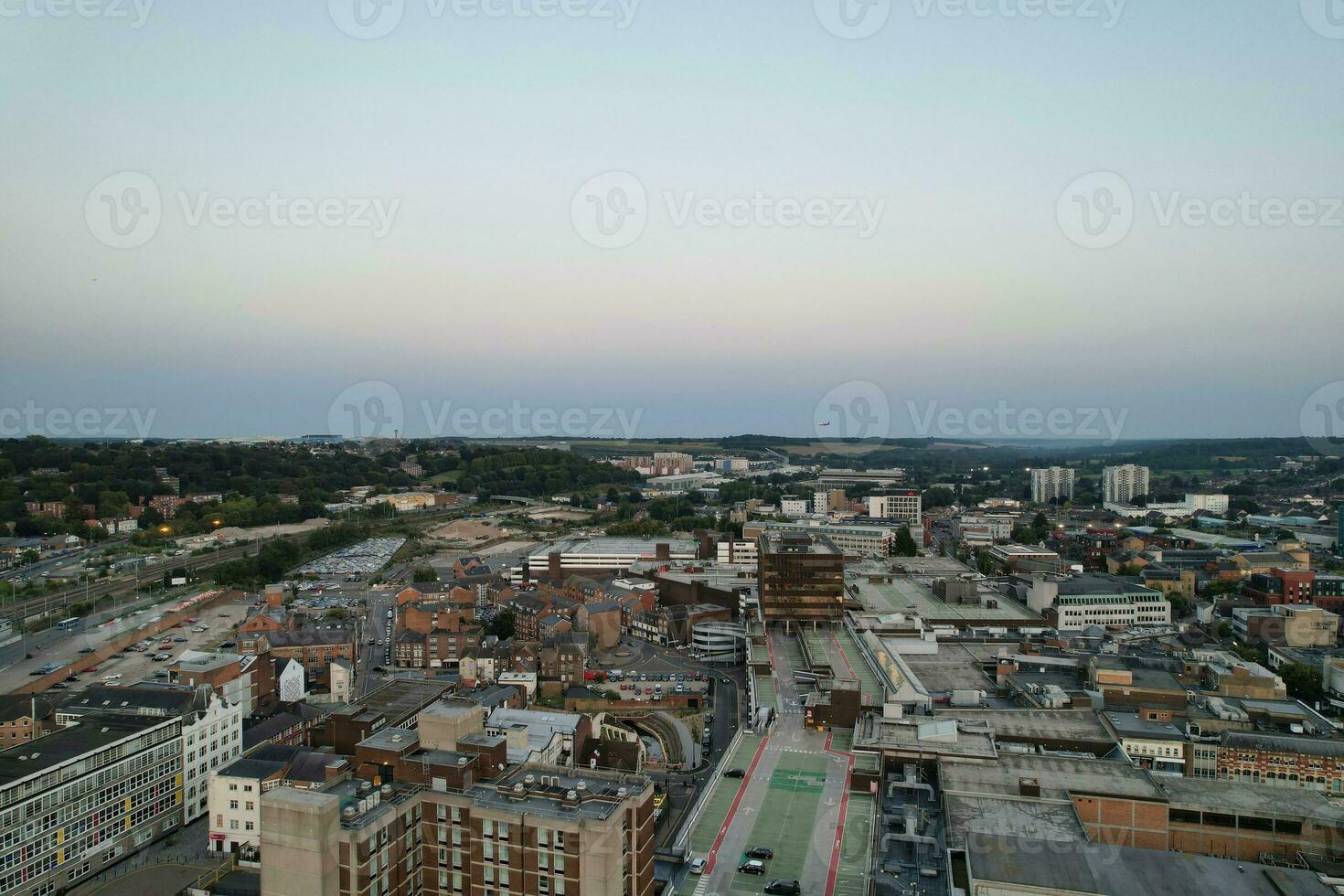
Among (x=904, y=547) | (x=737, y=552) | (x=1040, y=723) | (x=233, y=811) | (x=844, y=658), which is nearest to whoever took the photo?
(x=233, y=811)

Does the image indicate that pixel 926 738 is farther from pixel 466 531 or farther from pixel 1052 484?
pixel 1052 484

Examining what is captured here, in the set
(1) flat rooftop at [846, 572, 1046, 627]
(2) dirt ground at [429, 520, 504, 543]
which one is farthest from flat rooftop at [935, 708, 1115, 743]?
(2) dirt ground at [429, 520, 504, 543]

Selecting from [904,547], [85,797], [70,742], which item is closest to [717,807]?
[85,797]

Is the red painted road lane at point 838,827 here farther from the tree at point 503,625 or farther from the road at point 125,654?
the road at point 125,654

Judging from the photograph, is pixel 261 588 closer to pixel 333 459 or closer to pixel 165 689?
pixel 165 689

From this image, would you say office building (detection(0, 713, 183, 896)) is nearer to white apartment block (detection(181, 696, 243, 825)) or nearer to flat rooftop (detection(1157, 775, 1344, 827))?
white apartment block (detection(181, 696, 243, 825))

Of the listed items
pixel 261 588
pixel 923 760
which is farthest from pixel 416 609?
pixel 923 760

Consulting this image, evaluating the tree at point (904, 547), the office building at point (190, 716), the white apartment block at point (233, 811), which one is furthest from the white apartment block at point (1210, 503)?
the white apartment block at point (233, 811)

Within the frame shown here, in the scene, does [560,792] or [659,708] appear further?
[659,708]
